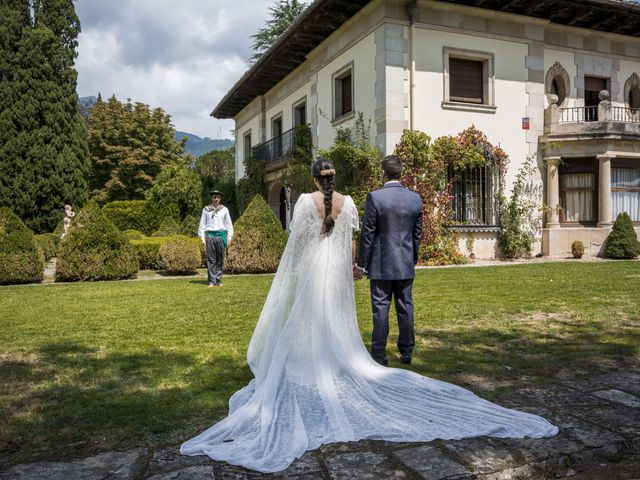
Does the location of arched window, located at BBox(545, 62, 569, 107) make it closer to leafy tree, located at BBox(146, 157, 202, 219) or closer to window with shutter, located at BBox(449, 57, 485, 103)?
window with shutter, located at BBox(449, 57, 485, 103)

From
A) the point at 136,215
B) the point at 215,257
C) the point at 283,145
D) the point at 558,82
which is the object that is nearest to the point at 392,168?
the point at 215,257

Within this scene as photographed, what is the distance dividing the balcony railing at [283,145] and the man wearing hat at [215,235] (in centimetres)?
911

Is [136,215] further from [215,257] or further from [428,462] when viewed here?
[428,462]

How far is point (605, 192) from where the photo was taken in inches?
657

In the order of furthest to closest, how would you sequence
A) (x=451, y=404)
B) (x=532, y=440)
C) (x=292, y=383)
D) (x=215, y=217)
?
(x=215, y=217) < (x=292, y=383) < (x=451, y=404) < (x=532, y=440)

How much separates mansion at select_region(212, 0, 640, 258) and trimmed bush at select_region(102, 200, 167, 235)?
1103cm

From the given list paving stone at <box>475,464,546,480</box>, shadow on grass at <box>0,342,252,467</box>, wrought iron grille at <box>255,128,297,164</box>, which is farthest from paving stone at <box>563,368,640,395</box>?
wrought iron grille at <box>255,128,297,164</box>

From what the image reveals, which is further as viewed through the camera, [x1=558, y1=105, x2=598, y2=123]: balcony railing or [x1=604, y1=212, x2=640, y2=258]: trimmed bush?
[x1=558, y1=105, x2=598, y2=123]: balcony railing

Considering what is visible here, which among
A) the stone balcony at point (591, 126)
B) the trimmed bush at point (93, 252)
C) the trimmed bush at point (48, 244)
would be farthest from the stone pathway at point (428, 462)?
the trimmed bush at point (48, 244)

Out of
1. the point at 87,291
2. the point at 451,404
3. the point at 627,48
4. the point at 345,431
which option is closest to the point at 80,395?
the point at 345,431

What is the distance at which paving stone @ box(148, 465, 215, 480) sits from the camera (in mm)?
2566

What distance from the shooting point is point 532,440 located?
117 inches

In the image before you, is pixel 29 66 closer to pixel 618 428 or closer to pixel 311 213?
pixel 311 213

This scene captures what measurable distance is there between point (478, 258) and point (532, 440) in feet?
45.3
